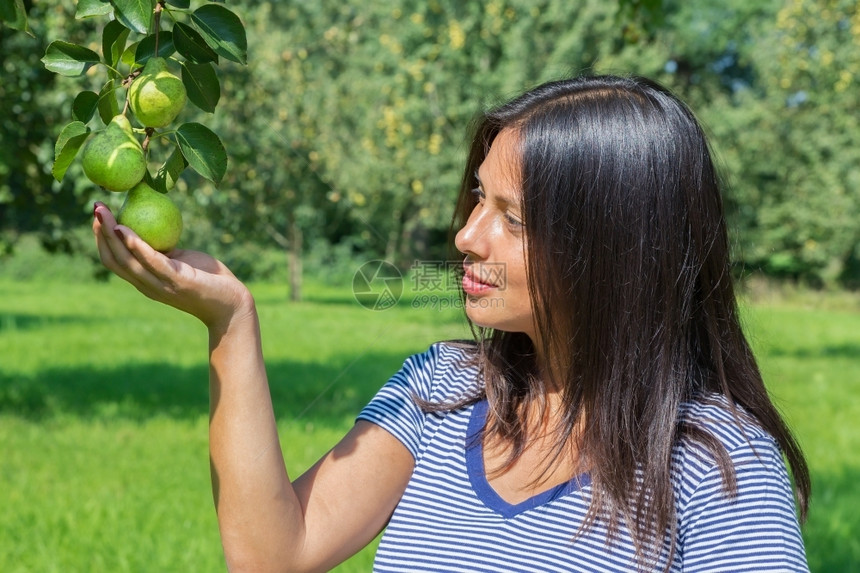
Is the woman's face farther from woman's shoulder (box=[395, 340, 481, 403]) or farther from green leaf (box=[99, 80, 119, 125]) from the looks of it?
green leaf (box=[99, 80, 119, 125])

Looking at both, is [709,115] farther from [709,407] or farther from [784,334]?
[709,407]

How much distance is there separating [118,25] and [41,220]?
4.64 m

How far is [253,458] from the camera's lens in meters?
1.26

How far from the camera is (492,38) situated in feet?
42.0

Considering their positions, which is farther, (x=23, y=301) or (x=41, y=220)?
(x=23, y=301)

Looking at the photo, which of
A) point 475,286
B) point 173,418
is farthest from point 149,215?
point 173,418

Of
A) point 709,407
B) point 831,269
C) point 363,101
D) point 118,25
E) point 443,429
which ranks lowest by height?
point 831,269

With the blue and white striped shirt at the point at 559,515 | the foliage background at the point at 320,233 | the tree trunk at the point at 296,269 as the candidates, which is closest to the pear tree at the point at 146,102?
the foliage background at the point at 320,233

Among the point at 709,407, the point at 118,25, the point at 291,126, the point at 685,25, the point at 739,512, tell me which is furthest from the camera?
the point at 685,25

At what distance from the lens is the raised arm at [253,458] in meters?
1.08

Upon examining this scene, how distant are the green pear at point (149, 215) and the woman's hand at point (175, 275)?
1cm

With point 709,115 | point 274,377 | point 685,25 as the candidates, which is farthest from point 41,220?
point 685,25
